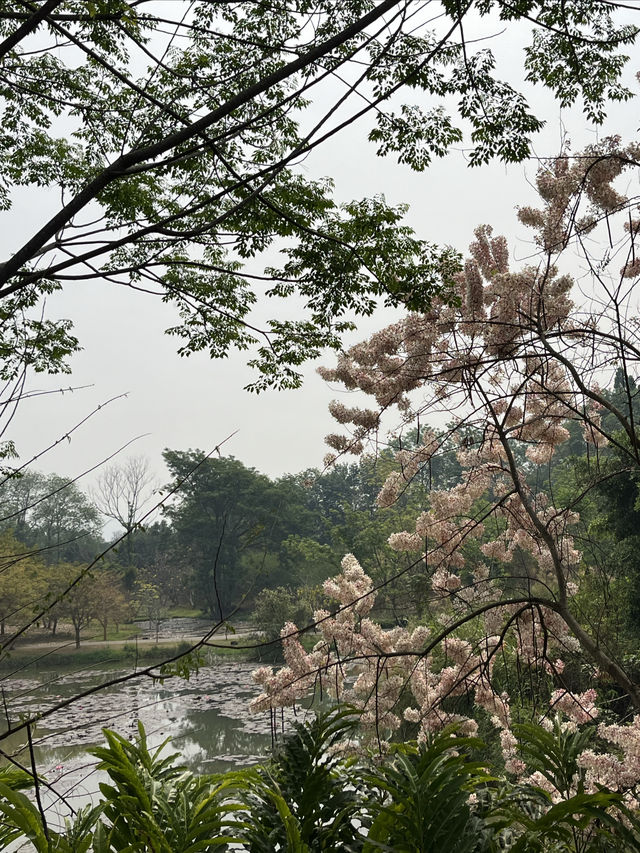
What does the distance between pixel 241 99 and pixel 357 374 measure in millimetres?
1704

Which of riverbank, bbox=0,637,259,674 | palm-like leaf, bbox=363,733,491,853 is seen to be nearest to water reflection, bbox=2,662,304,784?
riverbank, bbox=0,637,259,674

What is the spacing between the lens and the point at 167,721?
1392 centimetres

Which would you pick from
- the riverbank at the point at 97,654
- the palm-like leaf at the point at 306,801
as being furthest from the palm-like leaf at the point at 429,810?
the riverbank at the point at 97,654

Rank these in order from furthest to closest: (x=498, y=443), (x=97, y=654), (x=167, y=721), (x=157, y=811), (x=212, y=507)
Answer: (x=212, y=507), (x=97, y=654), (x=167, y=721), (x=498, y=443), (x=157, y=811)

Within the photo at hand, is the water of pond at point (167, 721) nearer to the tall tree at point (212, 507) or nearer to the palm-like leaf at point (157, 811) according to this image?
the palm-like leaf at point (157, 811)

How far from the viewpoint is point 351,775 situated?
7.20 feet

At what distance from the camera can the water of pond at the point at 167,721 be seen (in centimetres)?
1045

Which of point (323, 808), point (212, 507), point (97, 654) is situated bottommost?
point (97, 654)

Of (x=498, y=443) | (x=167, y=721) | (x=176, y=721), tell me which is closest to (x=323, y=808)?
(x=498, y=443)

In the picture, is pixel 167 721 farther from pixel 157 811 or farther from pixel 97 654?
pixel 157 811

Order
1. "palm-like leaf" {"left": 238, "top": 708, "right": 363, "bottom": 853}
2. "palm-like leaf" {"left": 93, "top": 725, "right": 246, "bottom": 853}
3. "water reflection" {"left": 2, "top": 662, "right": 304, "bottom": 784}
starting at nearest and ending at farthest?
"palm-like leaf" {"left": 93, "top": 725, "right": 246, "bottom": 853}, "palm-like leaf" {"left": 238, "top": 708, "right": 363, "bottom": 853}, "water reflection" {"left": 2, "top": 662, "right": 304, "bottom": 784}

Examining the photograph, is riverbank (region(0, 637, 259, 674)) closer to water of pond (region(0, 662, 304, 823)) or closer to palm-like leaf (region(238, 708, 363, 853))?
water of pond (region(0, 662, 304, 823))

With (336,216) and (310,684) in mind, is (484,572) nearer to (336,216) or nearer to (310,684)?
(310,684)

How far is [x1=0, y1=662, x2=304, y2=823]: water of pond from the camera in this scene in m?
10.4
